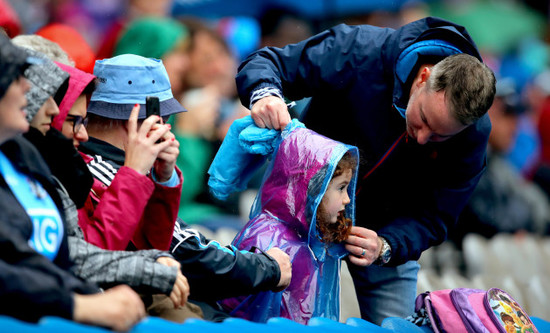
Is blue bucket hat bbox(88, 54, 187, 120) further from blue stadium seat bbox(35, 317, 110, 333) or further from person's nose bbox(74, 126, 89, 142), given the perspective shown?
blue stadium seat bbox(35, 317, 110, 333)

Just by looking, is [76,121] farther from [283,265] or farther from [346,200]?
[346,200]

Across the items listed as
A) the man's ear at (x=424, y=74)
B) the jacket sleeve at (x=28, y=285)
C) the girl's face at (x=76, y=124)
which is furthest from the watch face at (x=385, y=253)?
the jacket sleeve at (x=28, y=285)

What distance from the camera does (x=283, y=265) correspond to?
9.52 feet

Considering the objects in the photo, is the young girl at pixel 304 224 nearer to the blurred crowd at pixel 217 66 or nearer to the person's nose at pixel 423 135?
the person's nose at pixel 423 135

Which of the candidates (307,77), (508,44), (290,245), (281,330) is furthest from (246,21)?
(508,44)

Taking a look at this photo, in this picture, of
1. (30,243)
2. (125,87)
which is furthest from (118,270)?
(125,87)

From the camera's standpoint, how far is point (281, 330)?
2451mm

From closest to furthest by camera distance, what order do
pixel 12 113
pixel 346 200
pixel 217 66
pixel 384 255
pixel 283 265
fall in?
pixel 12 113 → pixel 283 265 → pixel 346 200 → pixel 384 255 → pixel 217 66

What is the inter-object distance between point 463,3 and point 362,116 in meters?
10.5

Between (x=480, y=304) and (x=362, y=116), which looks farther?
(x=362, y=116)

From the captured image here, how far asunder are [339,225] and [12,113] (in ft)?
4.70

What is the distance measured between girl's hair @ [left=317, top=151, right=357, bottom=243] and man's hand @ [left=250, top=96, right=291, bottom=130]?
0.26 meters

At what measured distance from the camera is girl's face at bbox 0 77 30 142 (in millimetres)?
2014

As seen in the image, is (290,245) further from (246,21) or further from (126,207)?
(246,21)
